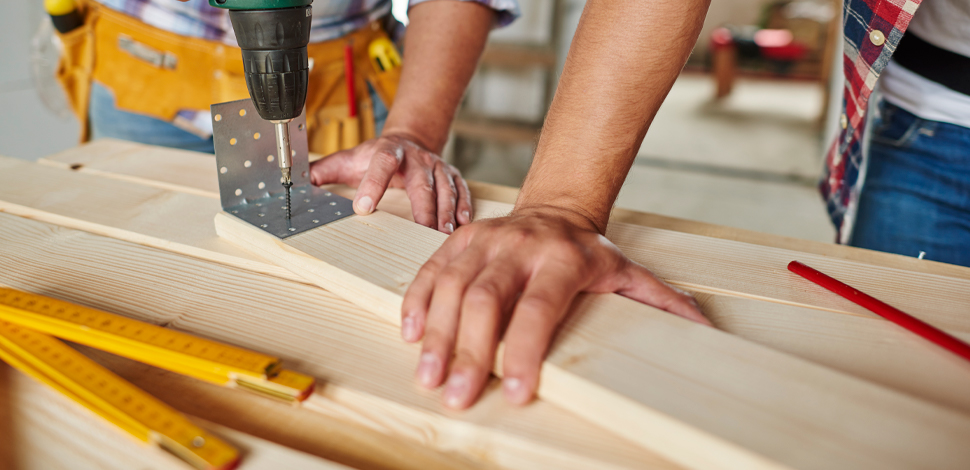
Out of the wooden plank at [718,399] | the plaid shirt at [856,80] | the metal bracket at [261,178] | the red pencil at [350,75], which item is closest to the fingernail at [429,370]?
the wooden plank at [718,399]

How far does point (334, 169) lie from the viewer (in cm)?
110

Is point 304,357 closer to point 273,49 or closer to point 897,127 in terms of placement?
point 273,49

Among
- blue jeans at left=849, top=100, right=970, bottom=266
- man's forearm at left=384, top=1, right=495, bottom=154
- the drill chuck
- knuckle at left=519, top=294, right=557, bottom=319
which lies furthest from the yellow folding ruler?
blue jeans at left=849, top=100, right=970, bottom=266

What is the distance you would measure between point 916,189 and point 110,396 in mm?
1422

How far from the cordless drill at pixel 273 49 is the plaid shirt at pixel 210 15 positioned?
0.50 meters

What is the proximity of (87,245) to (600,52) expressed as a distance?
0.78 metres

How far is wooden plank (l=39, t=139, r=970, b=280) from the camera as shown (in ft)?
3.11

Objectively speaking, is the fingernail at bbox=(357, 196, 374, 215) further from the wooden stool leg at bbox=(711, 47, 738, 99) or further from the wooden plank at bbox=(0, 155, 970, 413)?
the wooden stool leg at bbox=(711, 47, 738, 99)

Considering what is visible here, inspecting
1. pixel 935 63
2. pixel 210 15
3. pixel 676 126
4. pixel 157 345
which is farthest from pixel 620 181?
pixel 676 126

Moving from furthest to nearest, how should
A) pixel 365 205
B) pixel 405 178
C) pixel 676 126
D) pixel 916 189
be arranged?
pixel 676 126, pixel 916 189, pixel 405 178, pixel 365 205

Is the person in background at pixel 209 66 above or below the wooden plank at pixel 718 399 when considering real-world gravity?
above

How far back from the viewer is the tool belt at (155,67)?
1.30 metres

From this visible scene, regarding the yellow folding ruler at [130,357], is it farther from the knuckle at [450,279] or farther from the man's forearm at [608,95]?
the man's forearm at [608,95]

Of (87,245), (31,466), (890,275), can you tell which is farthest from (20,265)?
(890,275)
